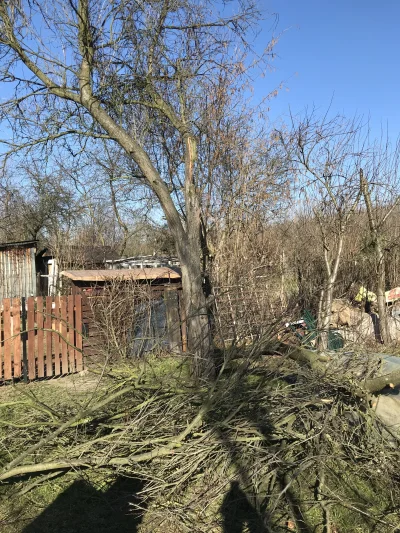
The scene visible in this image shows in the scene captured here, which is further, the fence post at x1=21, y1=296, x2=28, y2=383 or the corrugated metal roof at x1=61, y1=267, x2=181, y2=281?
the corrugated metal roof at x1=61, y1=267, x2=181, y2=281

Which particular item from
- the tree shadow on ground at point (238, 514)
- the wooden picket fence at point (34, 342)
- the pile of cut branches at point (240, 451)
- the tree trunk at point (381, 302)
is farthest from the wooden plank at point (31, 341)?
the tree trunk at point (381, 302)

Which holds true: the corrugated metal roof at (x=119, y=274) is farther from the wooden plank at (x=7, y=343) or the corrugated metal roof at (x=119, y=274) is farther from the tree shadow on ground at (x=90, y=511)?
the tree shadow on ground at (x=90, y=511)

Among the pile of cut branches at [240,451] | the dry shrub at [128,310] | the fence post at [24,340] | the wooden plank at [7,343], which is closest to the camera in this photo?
the pile of cut branches at [240,451]

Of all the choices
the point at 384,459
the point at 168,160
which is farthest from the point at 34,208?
the point at 384,459

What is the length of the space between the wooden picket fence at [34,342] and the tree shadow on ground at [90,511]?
3.72 metres

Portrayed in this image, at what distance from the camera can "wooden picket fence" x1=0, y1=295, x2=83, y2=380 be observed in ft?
24.1

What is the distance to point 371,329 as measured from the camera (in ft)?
29.9

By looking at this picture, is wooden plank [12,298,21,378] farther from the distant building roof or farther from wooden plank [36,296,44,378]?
the distant building roof

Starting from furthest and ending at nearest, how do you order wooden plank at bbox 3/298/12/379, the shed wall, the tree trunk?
the shed wall, the tree trunk, wooden plank at bbox 3/298/12/379

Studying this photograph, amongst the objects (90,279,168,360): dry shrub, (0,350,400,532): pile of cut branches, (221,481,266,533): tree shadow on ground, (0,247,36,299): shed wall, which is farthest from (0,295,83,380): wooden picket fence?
(0,247,36,299): shed wall

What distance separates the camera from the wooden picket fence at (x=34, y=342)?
7340mm

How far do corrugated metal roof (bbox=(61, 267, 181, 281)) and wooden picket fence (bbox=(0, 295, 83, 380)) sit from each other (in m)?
0.67

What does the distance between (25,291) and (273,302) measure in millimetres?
11556

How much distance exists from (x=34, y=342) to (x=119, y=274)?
2176mm
